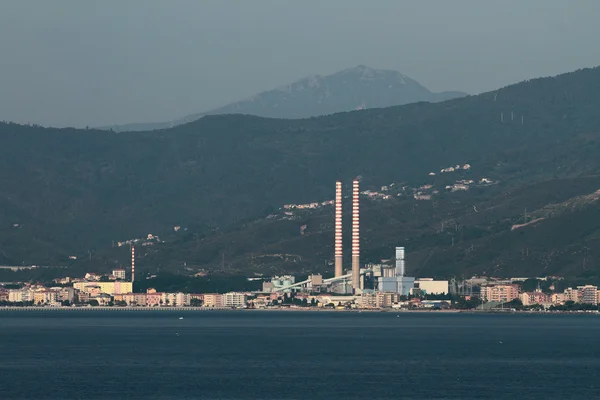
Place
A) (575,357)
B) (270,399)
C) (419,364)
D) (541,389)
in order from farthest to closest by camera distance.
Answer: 1. (575,357)
2. (419,364)
3. (541,389)
4. (270,399)

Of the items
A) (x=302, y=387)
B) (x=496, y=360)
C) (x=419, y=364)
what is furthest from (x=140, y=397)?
(x=496, y=360)

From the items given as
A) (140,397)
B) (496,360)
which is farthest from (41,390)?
(496,360)

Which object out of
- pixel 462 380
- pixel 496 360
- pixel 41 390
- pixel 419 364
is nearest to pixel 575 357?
pixel 496 360

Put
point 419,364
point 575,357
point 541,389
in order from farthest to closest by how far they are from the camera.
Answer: point 575,357, point 419,364, point 541,389

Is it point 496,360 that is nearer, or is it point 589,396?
point 589,396

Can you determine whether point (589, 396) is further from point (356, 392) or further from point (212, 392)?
point (212, 392)

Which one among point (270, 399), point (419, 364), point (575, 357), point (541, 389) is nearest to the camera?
point (270, 399)

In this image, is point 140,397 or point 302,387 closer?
point 140,397

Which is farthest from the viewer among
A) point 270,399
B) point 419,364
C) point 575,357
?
point 575,357

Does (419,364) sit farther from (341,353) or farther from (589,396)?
(589,396)
